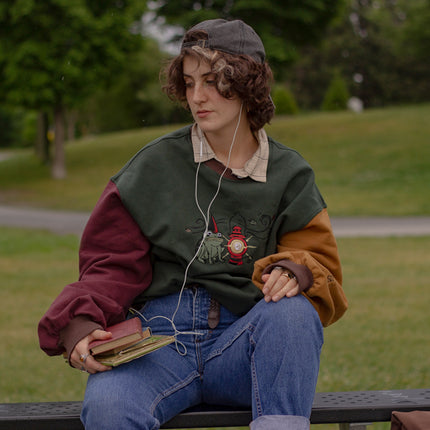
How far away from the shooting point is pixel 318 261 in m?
2.21

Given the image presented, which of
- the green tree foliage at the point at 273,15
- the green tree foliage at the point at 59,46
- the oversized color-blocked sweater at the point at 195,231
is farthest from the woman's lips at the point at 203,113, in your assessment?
the green tree foliage at the point at 273,15

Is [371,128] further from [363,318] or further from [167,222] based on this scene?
[167,222]

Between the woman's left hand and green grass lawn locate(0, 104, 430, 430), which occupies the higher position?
the woman's left hand

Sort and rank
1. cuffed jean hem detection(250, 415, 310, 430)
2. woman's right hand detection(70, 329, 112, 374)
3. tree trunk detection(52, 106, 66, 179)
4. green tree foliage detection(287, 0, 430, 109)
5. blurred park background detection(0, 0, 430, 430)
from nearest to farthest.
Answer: cuffed jean hem detection(250, 415, 310, 430)
woman's right hand detection(70, 329, 112, 374)
blurred park background detection(0, 0, 430, 430)
tree trunk detection(52, 106, 66, 179)
green tree foliage detection(287, 0, 430, 109)

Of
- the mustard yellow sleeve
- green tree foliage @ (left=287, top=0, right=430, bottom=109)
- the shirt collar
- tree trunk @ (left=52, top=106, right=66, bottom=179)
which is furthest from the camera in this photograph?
green tree foliage @ (left=287, top=0, right=430, bottom=109)

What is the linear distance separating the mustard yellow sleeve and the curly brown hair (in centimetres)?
44

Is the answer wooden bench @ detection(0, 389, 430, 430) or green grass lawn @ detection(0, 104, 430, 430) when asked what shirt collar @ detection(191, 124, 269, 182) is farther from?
green grass lawn @ detection(0, 104, 430, 430)

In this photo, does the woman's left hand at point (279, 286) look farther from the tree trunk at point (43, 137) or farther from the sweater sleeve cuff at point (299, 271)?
the tree trunk at point (43, 137)

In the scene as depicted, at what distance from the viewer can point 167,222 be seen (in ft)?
7.47

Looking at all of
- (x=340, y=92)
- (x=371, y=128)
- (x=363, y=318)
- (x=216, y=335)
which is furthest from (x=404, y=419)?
(x=340, y=92)

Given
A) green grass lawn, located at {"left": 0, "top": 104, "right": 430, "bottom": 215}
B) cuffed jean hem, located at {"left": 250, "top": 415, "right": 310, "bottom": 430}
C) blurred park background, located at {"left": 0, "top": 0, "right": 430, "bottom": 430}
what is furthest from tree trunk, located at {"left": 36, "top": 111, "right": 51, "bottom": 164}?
cuffed jean hem, located at {"left": 250, "top": 415, "right": 310, "bottom": 430}

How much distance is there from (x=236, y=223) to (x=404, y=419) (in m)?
0.83

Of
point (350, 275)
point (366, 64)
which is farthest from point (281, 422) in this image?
point (366, 64)

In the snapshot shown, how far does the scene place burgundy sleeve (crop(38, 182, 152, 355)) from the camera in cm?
218
